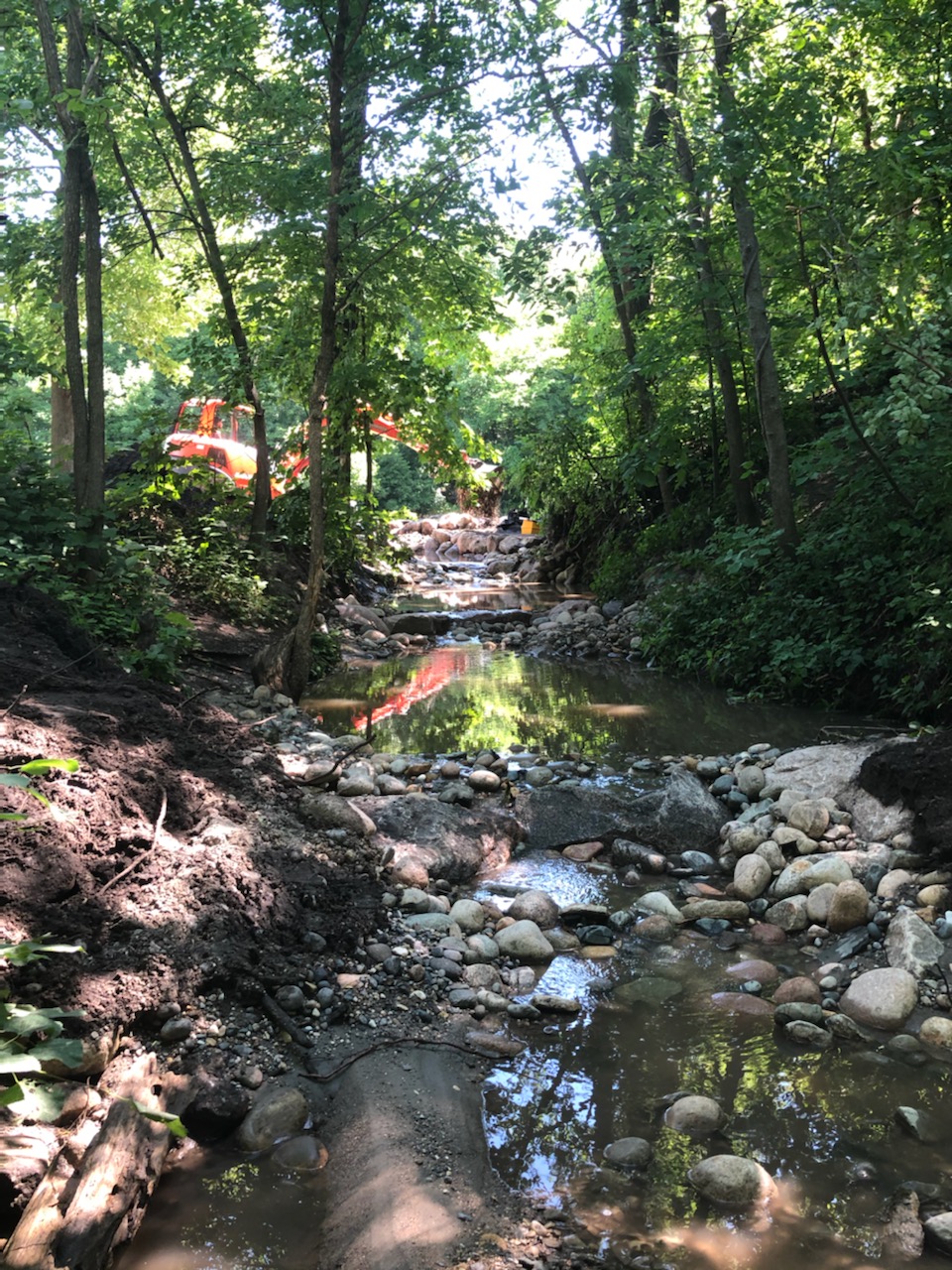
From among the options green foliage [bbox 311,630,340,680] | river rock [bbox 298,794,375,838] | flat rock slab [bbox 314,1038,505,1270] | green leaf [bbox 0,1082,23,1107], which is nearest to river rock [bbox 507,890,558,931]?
river rock [bbox 298,794,375,838]

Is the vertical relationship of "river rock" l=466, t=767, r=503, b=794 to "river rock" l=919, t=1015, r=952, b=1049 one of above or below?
above

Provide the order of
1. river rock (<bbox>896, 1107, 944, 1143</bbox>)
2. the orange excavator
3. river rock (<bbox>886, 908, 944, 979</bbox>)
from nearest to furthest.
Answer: river rock (<bbox>896, 1107, 944, 1143</bbox>), river rock (<bbox>886, 908, 944, 979</bbox>), the orange excavator

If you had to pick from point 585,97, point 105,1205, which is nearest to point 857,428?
point 585,97

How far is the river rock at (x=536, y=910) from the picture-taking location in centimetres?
422

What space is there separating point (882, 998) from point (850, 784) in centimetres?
208

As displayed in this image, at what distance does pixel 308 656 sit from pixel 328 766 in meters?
2.64

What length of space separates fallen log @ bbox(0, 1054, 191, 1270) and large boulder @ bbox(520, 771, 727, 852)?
3089mm

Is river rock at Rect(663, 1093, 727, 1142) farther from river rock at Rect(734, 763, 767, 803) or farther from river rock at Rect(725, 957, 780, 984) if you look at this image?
river rock at Rect(734, 763, 767, 803)

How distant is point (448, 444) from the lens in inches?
346

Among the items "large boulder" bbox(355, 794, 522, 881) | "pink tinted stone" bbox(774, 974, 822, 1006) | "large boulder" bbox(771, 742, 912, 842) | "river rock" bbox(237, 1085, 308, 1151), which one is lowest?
"pink tinted stone" bbox(774, 974, 822, 1006)

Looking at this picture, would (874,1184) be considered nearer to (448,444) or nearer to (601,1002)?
(601,1002)

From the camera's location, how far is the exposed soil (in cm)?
238

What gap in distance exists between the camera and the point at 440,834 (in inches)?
192

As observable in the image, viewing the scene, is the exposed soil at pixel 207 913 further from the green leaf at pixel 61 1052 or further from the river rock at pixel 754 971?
the river rock at pixel 754 971
